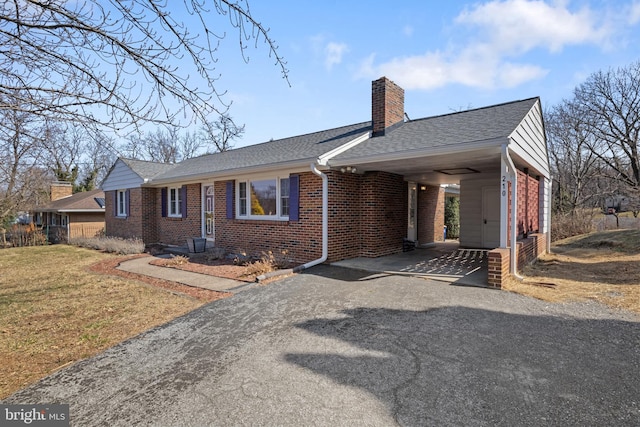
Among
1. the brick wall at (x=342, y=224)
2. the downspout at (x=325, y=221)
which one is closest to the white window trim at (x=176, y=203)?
the brick wall at (x=342, y=224)

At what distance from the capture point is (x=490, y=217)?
11.2 metres

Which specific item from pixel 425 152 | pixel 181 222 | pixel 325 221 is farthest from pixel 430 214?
pixel 181 222

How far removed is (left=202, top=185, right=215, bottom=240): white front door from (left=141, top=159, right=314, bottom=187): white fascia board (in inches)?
18.4

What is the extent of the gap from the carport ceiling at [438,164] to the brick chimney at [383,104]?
1426 millimetres

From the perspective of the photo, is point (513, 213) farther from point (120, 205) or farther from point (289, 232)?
point (120, 205)

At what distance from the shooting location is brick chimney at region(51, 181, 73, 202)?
Answer: 2569 cm

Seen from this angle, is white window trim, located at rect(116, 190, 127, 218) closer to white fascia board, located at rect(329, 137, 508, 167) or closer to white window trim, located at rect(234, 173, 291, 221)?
white window trim, located at rect(234, 173, 291, 221)

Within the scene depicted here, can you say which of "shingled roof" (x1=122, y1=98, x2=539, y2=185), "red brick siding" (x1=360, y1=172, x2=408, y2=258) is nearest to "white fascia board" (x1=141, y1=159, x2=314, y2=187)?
"shingled roof" (x1=122, y1=98, x2=539, y2=185)

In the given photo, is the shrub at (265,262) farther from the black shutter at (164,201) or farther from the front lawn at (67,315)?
the black shutter at (164,201)

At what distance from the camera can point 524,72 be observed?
42.6ft

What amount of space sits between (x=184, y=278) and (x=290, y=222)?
118 inches

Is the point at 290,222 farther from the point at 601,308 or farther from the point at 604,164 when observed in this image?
the point at 604,164

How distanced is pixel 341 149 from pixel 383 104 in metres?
2.20

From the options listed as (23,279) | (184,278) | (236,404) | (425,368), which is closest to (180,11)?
(236,404)
